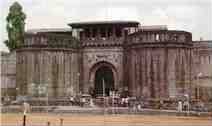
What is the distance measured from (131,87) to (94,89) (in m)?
5.06

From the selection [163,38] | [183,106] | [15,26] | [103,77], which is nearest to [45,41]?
[103,77]

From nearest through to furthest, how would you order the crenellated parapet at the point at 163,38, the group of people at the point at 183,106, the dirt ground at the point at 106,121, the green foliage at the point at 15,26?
the dirt ground at the point at 106,121 < the group of people at the point at 183,106 < the crenellated parapet at the point at 163,38 < the green foliage at the point at 15,26

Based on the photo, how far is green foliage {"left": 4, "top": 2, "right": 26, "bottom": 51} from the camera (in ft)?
242

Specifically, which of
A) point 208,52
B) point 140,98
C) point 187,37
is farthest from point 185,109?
point 208,52

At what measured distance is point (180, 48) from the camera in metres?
63.2

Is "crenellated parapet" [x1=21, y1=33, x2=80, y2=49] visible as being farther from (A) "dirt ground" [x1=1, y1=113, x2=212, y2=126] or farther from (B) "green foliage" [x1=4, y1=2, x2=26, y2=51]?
(A) "dirt ground" [x1=1, y1=113, x2=212, y2=126]

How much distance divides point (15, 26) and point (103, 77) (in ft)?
43.7

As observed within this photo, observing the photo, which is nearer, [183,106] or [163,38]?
[183,106]

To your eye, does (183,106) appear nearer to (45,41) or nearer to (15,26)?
(45,41)

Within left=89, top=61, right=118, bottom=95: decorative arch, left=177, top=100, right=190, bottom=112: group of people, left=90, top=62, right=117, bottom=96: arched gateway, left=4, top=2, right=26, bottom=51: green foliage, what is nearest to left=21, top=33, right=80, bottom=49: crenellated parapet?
left=89, top=61, right=118, bottom=95: decorative arch

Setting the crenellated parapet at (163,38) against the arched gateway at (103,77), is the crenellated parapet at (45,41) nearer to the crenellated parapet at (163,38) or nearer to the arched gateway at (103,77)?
the arched gateway at (103,77)

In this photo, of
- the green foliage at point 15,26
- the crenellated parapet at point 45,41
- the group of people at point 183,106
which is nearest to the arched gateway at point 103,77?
the crenellated parapet at point 45,41

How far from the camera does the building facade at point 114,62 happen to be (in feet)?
205

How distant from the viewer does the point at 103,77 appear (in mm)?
68500
